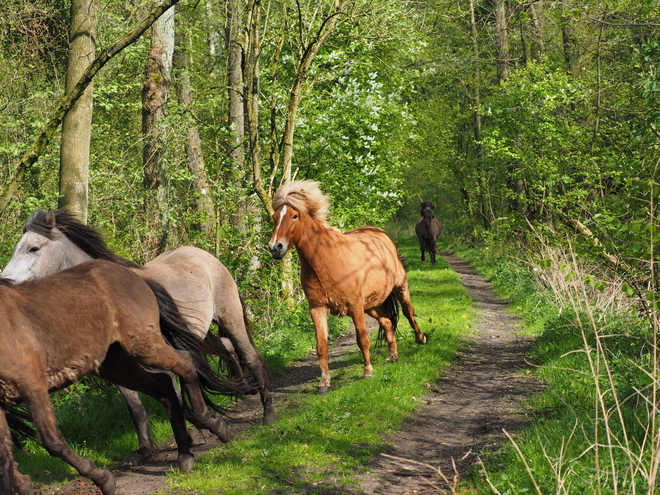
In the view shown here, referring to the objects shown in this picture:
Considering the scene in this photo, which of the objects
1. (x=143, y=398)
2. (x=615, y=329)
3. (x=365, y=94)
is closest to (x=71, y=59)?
(x=143, y=398)

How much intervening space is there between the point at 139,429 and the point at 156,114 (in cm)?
760

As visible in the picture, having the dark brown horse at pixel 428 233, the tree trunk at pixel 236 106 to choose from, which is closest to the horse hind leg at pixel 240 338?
the tree trunk at pixel 236 106

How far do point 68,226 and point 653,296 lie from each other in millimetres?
5202

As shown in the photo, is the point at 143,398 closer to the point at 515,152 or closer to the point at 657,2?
the point at 657,2

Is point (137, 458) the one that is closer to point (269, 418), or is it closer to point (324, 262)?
point (269, 418)

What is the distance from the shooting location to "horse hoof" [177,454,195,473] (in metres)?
5.73

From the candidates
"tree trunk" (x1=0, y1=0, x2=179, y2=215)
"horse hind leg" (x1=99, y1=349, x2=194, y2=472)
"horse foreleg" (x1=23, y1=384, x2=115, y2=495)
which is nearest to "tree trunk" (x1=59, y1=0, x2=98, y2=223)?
"tree trunk" (x1=0, y1=0, x2=179, y2=215)

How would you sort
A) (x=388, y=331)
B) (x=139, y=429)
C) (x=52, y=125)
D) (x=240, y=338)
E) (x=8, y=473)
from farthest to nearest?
(x=388, y=331) < (x=52, y=125) < (x=240, y=338) < (x=139, y=429) < (x=8, y=473)

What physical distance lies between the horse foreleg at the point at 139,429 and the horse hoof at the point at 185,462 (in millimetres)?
673

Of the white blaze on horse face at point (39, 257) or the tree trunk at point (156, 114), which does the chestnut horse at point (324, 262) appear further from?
the tree trunk at point (156, 114)

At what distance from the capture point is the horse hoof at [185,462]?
5.73 m

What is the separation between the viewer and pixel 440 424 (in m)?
7.01

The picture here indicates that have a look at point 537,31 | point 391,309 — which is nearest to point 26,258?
point 391,309

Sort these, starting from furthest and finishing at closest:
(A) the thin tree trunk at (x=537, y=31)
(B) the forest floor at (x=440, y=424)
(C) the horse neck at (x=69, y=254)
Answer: (A) the thin tree trunk at (x=537, y=31)
(C) the horse neck at (x=69, y=254)
(B) the forest floor at (x=440, y=424)
